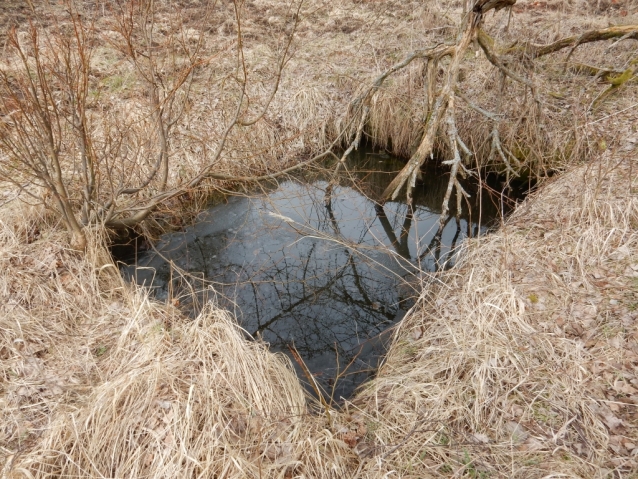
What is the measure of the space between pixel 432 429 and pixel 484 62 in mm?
6748

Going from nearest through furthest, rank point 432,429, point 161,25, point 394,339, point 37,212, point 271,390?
point 432,429
point 271,390
point 394,339
point 37,212
point 161,25

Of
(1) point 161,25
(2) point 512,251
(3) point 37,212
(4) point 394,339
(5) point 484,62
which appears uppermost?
(1) point 161,25

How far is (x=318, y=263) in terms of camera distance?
5086 mm

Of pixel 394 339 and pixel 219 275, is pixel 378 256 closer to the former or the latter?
pixel 394 339

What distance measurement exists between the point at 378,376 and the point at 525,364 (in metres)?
1.09

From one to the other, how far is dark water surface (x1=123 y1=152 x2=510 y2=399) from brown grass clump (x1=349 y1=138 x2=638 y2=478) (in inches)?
20.3

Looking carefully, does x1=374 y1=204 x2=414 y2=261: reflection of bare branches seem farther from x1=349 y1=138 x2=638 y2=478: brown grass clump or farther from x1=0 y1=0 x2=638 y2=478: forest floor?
x1=349 y1=138 x2=638 y2=478: brown grass clump

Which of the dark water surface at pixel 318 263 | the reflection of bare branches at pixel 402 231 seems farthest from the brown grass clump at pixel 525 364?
the reflection of bare branches at pixel 402 231

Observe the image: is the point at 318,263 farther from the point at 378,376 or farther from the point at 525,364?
the point at 525,364

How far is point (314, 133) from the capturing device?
7152 mm

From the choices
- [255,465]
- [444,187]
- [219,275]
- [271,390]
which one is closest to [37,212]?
[219,275]

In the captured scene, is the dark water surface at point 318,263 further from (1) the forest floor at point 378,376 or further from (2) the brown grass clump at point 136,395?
(2) the brown grass clump at point 136,395

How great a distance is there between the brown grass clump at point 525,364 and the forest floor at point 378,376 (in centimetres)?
1

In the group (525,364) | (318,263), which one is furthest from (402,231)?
(525,364)
